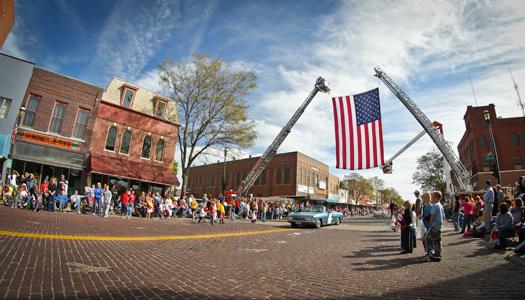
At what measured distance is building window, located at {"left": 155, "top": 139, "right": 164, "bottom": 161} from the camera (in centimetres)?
2609

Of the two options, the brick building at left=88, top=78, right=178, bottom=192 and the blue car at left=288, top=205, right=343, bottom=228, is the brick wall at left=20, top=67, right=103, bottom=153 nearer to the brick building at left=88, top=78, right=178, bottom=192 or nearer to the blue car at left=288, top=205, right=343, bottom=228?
the brick building at left=88, top=78, right=178, bottom=192

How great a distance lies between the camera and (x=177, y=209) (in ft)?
69.4

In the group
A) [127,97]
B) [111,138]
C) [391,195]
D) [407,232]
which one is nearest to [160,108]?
[127,97]

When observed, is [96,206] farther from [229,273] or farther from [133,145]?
[229,273]

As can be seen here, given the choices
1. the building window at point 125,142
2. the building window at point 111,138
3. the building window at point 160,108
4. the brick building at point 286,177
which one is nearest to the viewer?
the building window at point 111,138

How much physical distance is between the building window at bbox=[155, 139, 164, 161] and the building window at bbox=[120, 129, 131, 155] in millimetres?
2662

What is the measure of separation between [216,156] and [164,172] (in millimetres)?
5133

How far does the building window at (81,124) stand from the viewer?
21328mm

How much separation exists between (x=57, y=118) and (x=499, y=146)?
59942 mm

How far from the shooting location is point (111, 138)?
76.0 feet

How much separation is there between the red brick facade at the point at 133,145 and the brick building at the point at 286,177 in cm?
2395

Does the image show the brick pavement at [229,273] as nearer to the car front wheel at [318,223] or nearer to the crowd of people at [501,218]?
the crowd of people at [501,218]

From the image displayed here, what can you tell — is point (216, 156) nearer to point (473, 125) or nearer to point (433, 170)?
point (473, 125)

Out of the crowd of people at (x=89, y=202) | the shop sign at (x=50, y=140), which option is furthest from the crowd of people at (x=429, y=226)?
the shop sign at (x=50, y=140)
